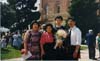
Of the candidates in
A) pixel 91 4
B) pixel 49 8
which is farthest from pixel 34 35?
pixel 49 8

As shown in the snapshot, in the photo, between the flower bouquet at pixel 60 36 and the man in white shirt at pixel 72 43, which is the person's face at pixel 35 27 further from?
the man in white shirt at pixel 72 43

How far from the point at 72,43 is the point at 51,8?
210ft

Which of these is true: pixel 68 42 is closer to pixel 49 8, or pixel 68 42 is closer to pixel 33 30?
pixel 33 30

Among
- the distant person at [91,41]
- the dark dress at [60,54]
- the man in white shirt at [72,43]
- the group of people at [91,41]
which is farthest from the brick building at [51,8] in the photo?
the dark dress at [60,54]

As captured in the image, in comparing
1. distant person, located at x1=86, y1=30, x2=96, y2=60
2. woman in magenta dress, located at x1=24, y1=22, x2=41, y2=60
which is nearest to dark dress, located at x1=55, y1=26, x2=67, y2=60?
woman in magenta dress, located at x1=24, y1=22, x2=41, y2=60

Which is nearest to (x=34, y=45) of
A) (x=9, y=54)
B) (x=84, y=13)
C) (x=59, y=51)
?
(x=59, y=51)

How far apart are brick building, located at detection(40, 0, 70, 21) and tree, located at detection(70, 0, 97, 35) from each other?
1438cm

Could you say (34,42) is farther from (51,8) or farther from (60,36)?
(51,8)

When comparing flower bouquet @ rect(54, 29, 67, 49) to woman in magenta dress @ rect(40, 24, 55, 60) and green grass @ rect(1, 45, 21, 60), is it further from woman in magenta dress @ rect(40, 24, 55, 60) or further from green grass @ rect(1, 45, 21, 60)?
green grass @ rect(1, 45, 21, 60)

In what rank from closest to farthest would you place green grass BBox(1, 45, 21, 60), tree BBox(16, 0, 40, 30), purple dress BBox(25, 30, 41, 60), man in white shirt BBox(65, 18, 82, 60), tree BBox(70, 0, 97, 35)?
man in white shirt BBox(65, 18, 82, 60)
purple dress BBox(25, 30, 41, 60)
green grass BBox(1, 45, 21, 60)
tree BBox(70, 0, 97, 35)
tree BBox(16, 0, 40, 30)

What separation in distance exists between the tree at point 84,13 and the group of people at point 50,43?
45.0 meters

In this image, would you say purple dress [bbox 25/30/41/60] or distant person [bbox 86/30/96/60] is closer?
purple dress [bbox 25/30/41/60]

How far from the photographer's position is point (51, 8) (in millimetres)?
74875

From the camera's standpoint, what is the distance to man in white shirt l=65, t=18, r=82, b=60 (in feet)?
35.9
